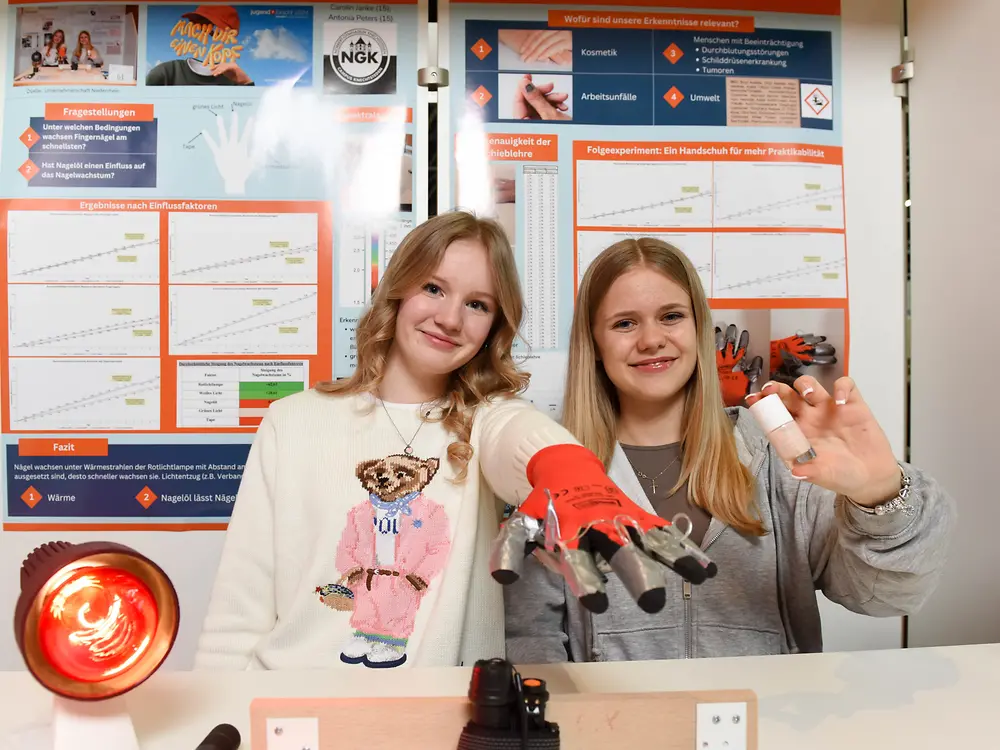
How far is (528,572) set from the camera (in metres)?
1.34

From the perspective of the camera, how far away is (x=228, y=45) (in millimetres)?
1732

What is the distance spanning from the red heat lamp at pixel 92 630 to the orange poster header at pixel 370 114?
1.34 meters

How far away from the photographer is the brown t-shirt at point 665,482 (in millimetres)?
1332

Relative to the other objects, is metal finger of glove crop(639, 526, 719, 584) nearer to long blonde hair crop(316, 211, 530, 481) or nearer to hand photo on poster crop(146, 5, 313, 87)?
long blonde hair crop(316, 211, 530, 481)

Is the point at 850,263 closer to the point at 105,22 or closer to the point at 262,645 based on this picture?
the point at 262,645

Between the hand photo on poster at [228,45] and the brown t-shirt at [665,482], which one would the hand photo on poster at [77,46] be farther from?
the brown t-shirt at [665,482]

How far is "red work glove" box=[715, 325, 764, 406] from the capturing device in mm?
1797

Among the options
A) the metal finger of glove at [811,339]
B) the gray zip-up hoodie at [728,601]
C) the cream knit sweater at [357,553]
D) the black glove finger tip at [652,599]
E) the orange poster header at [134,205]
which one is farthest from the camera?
the metal finger of glove at [811,339]

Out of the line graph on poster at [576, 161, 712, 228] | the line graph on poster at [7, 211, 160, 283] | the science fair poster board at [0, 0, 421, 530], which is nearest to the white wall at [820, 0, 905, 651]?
the line graph on poster at [576, 161, 712, 228]

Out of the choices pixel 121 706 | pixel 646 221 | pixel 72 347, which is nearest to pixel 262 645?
pixel 121 706

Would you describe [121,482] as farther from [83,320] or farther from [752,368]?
[752,368]

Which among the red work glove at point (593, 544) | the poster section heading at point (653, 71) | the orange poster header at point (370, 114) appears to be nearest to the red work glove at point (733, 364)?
the poster section heading at point (653, 71)

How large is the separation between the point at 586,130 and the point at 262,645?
144cm

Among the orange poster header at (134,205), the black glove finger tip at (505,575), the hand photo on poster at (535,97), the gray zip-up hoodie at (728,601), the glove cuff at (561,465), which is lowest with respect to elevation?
the gray zip-up hoodie at (728,601)
